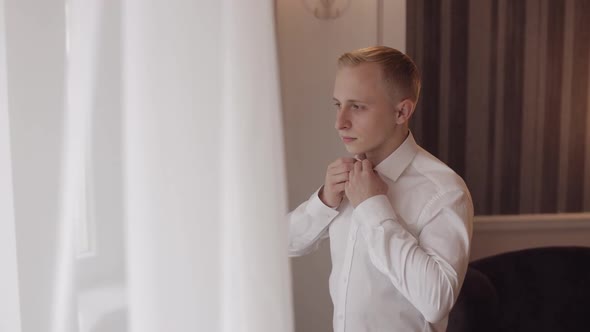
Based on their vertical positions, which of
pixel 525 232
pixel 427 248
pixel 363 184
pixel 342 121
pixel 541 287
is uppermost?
pixel 342 121

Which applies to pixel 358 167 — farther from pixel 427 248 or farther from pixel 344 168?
pixel 427 248

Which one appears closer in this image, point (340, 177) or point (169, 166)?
point (169, 166)

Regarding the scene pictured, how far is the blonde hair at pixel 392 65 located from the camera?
3.83ft

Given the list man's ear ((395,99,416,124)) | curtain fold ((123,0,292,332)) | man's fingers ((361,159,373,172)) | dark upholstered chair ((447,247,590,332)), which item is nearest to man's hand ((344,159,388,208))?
man's fingers ((361,159,373,172))

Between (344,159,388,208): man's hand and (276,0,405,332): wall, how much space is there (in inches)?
26.7

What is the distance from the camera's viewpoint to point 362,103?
1156 millimetres

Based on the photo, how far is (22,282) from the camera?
366 millimetres

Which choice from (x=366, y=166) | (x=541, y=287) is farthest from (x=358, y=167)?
(x=541, y=287)

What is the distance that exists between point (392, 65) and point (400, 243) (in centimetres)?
35

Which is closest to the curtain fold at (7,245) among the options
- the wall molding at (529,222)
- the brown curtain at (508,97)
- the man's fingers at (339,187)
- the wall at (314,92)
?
the man's fingers at (339,187)

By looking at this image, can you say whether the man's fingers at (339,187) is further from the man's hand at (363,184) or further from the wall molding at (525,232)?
the wall molding at (525,232)

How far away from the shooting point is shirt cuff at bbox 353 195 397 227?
1113 mm

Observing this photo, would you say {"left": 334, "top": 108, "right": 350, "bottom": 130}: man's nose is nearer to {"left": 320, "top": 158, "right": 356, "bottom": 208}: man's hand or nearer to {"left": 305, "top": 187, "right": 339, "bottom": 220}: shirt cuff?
{"left": 320, "top": 158, "right": 356, "bottom": 208}: man's hand

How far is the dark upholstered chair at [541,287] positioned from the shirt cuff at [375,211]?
1.17 metres
